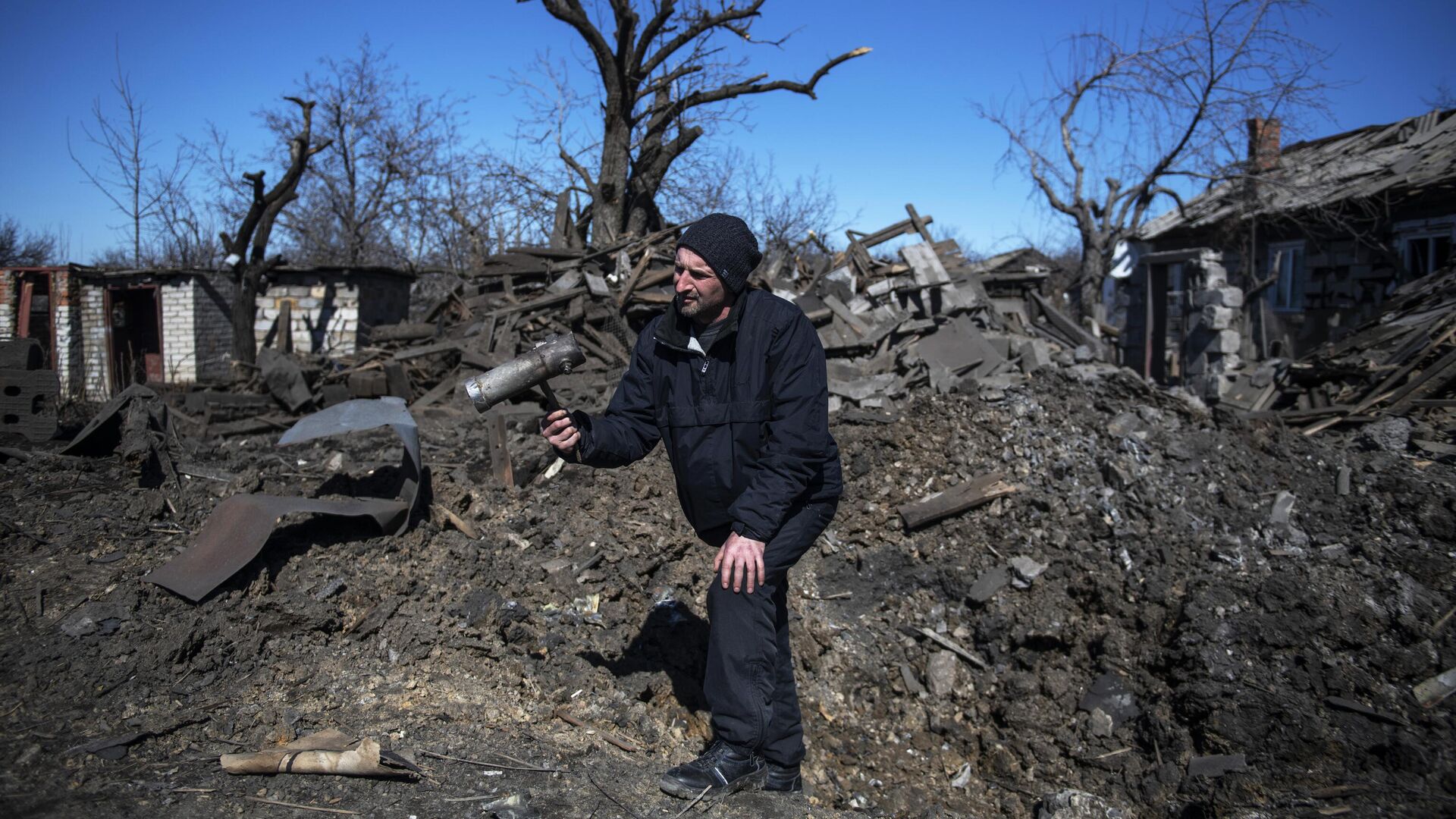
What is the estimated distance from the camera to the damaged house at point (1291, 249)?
13.3 m

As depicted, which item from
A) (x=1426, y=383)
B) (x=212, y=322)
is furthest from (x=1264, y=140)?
(x=212, y=322)

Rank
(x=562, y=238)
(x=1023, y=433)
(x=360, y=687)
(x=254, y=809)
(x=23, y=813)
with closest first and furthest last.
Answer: (x=23, y=813)
(x=254, y=809)
(x=360, y=687)
(x=1023, y=433)
(x=562, y=238)

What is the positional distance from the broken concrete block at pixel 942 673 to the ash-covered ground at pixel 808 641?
0.07ft

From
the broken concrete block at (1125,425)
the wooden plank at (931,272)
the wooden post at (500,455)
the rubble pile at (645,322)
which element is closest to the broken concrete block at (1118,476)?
the broken concrete block at (1125,425)

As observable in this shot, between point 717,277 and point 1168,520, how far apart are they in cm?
436

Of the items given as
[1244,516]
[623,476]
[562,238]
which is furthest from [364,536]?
[562,238]

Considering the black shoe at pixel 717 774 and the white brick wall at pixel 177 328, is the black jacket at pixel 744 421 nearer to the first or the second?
the black shoe at pixel 717 774

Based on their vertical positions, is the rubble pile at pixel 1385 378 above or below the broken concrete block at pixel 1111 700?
above

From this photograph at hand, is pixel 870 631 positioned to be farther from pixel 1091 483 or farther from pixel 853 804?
pixel 1091 483

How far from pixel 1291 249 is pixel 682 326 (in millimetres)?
16363

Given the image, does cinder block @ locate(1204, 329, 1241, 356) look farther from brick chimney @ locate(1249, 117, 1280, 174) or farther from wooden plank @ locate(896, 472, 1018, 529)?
wooden plank @ locate(896, 472, 1018, 529)

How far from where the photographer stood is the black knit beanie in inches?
112

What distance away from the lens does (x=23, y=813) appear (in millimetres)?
2303

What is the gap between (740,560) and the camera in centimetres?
273
